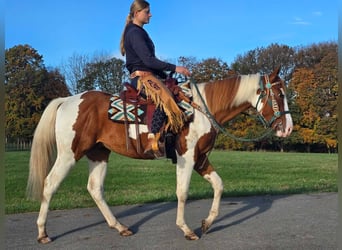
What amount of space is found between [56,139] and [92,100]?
811 millimetres

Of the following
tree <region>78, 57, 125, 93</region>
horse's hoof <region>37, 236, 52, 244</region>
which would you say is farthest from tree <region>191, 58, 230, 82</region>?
horse's hoof <region>37, 236, 52, 244</region>

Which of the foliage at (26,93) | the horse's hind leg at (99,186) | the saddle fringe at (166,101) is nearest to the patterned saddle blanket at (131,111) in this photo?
the saddle fringe at (166,101)

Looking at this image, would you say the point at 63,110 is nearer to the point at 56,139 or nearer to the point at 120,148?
the point at 56,139

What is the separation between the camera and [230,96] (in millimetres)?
6113

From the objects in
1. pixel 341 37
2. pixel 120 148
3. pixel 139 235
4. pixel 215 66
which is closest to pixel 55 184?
pixel 120 148

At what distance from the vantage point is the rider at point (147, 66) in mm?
5652

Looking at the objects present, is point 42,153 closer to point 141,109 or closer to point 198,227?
point 141,109

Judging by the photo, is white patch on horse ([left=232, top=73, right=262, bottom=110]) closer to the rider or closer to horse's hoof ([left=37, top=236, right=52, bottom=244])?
the rider

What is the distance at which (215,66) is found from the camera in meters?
47.2

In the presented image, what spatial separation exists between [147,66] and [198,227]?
2738 millimetres

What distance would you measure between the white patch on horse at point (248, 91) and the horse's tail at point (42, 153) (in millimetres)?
2841

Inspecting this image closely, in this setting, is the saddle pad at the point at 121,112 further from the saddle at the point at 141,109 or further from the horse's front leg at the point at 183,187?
the horse's front leg at the point at 183,187

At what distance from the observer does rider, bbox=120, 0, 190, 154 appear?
18.5ft

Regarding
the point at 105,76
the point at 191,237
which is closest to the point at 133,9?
the point at 191,237
